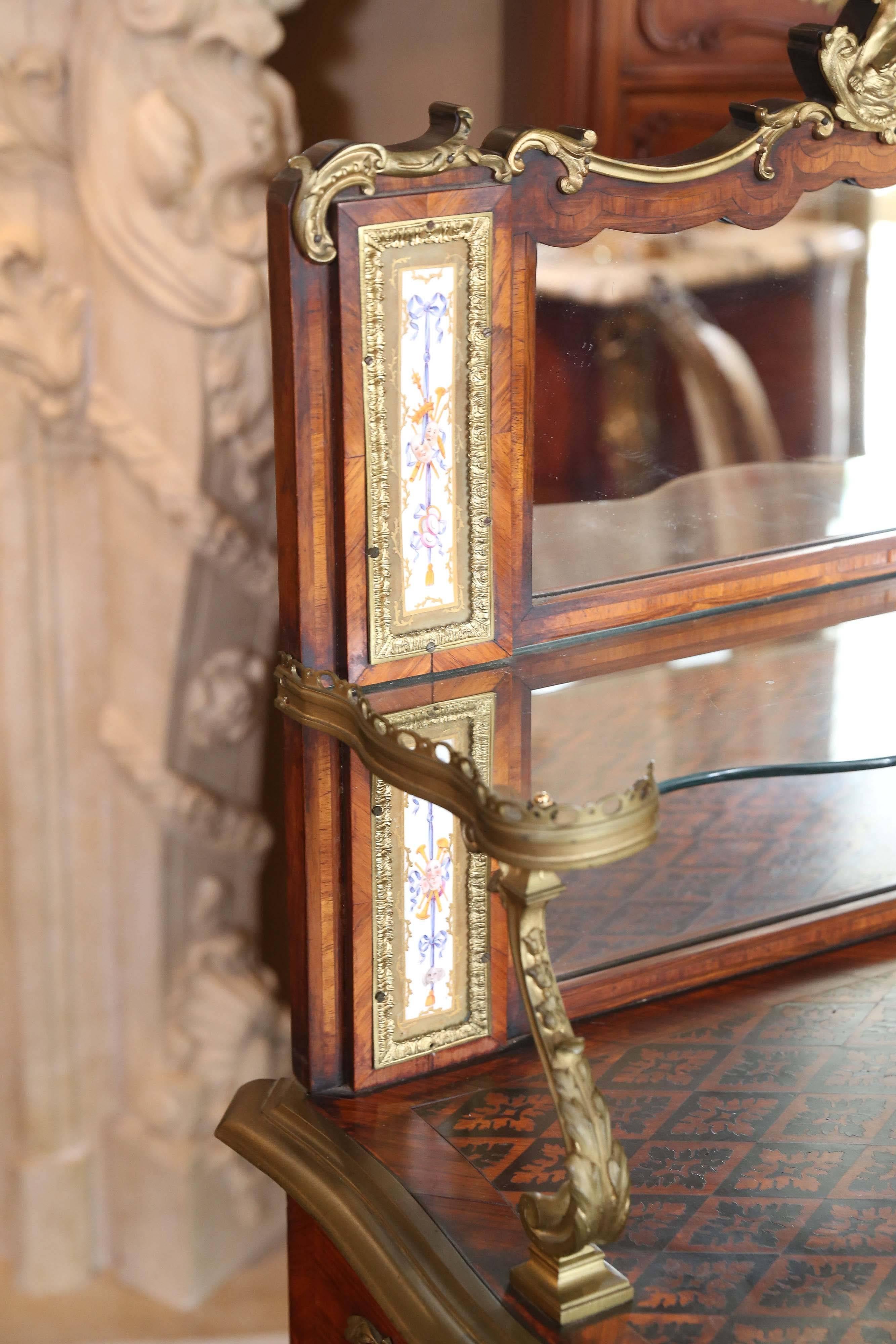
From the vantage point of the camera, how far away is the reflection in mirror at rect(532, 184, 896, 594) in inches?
49.0

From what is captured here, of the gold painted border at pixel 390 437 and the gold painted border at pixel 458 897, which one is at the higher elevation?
the gold painted border at pixel 390 437

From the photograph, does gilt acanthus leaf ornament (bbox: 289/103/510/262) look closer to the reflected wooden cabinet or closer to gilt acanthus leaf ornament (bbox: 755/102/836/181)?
gilt acanthus leaf ornament (bbox: 755/102/836/181)

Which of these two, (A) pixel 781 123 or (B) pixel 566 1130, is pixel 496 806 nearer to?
(B) pixel 566 1130

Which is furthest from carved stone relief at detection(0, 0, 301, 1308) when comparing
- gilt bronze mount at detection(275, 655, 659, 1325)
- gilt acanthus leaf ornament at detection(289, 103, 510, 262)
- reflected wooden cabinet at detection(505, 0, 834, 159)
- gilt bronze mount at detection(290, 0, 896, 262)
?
gilt bronze mount at detection(275, 655, 659, 1325)

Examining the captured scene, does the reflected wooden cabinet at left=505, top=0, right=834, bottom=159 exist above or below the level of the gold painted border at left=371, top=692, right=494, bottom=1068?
above

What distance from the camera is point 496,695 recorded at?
126cm

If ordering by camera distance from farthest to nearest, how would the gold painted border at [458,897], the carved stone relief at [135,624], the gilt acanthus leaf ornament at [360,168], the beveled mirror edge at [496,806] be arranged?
the carved stone relief at [135,624] < the gold painted border at [458,897] < the gilt acanthus leaf ornament at [360,168] < the beveled mirror edge at [496,806]

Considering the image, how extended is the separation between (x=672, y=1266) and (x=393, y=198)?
28.6 inches

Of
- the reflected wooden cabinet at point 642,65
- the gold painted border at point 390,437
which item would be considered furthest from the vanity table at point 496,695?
the reflected wooden cabinet at point 642,65

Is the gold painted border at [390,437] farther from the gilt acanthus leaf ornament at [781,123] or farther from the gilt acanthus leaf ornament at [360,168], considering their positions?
the gilt acanthus leaf ornament at [781,123]

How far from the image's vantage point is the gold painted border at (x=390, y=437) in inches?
43.9

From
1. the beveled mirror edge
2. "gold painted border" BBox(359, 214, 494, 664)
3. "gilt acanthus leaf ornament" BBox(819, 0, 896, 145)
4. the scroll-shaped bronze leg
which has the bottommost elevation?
the scroll-shaped bronze leg

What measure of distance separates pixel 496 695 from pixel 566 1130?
1.18 ft

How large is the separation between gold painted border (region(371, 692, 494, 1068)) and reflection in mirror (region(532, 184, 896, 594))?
0.12 meters
